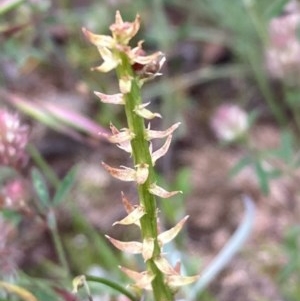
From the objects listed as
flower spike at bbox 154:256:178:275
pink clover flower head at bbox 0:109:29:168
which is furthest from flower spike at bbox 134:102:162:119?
pink clover flower head at bbox 0:109:29:168

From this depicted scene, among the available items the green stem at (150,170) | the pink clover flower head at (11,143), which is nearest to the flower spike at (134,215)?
the green stem at (150,170)

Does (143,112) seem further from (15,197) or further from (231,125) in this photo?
(231,125)

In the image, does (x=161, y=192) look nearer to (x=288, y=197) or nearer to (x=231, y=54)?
(x=288, y=197)

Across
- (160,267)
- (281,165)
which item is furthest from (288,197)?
(160,267)

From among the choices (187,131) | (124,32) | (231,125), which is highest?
(124,32)

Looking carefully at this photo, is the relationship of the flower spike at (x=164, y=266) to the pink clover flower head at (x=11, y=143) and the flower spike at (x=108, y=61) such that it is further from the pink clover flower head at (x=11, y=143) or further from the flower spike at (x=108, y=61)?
the pink clover flower head at (x=11, y=143)

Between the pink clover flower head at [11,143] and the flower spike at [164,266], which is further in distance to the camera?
the pink clover flower head at [11,143]

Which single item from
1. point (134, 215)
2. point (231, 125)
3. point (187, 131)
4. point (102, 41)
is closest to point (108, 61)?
point (102, 41)

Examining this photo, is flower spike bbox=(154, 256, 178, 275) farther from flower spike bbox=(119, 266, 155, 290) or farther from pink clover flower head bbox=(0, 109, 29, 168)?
pink clover flower head bbox=(0, 109, 29, 168)
